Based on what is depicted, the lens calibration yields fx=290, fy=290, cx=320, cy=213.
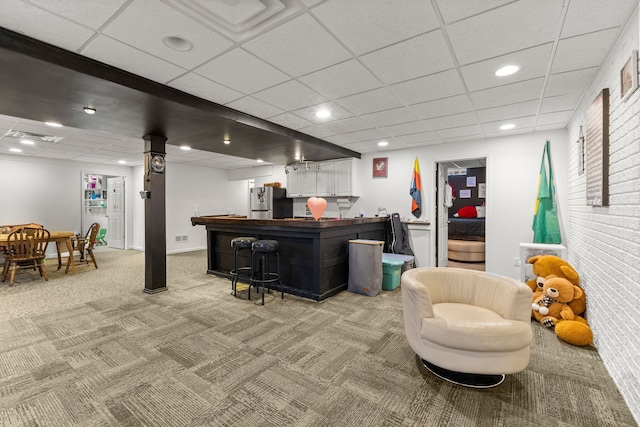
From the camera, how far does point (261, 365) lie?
2291mm

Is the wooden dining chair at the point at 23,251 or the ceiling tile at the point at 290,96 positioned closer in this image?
the ceiling tile at the point at 290,96

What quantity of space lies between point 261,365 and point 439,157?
4774 millimetres

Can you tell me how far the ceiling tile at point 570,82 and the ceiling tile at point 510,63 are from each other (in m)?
0.22

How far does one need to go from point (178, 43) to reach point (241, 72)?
586 millimetres

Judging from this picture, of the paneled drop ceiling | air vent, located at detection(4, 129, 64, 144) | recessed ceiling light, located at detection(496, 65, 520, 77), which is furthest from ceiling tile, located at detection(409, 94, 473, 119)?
air vent, located at detection(4, 129, 64, 144)

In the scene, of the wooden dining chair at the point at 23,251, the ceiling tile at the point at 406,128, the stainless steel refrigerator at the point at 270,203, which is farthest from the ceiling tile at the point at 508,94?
the wooden dining chair at the point at 23,251

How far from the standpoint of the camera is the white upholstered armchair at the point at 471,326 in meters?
1.89

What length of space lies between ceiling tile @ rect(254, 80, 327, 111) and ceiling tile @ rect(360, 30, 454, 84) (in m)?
0.77

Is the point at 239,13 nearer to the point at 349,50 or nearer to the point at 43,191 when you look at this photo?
the point at 349,50

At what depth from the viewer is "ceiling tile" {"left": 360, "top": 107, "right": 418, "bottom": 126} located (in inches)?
147

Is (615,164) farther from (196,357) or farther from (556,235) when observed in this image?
(196,357)

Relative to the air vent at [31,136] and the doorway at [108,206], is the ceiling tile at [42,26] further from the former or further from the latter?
the doorway at [108,206]

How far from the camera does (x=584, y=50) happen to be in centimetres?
226

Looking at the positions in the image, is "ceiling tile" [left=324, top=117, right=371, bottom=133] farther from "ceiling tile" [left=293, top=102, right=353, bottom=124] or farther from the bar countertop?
the bar countertop
